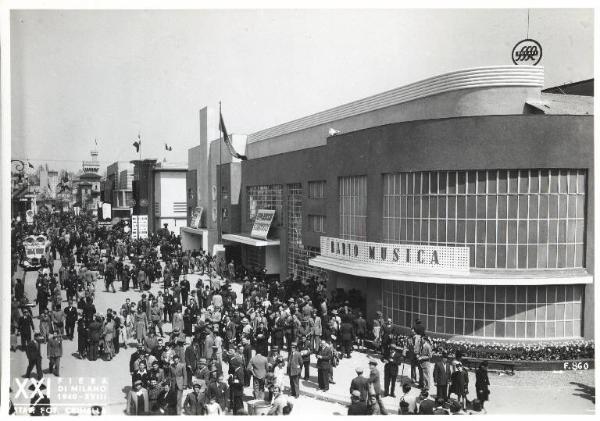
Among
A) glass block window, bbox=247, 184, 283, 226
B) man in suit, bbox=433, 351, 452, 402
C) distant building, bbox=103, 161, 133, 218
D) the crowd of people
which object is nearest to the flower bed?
the crowd of people

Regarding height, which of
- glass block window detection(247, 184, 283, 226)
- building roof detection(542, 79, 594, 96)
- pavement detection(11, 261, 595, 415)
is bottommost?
pavement detection(11, 261, 595, 415)

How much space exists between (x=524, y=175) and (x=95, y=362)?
16053 mm

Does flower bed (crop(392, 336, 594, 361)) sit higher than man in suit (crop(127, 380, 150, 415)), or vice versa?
man in suit (crop(127, 380, 150, 415))

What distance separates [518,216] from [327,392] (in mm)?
9189

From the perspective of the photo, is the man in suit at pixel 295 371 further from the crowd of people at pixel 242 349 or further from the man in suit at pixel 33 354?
the man in suit at pixel 33 354

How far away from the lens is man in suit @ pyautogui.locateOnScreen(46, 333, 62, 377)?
1622 cm

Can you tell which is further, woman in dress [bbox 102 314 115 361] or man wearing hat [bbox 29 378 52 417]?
woman in dress [bbox 102 314 115 361]

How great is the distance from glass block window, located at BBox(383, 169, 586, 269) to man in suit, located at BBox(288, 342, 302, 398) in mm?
7937

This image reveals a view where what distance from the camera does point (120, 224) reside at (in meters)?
61.0

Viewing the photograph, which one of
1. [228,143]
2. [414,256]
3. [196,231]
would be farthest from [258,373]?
[196,231]

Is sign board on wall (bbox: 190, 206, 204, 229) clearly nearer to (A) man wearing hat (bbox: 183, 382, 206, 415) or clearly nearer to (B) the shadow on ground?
(A) man wearing hat (bbox: 183, 382, 206, 415)

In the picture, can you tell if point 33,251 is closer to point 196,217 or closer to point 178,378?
point 196,217

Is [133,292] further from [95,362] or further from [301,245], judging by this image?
[95,362]

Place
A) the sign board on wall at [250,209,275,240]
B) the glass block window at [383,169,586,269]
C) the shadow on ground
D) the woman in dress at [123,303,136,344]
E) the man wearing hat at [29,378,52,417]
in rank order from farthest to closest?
the sign board on wall at [250,209,275,240], the woman in dress at [123,303,136,344], the glass block window at [383,169,586,269], the shadow on ground, the man wearing hat at [29,378,52,417]
